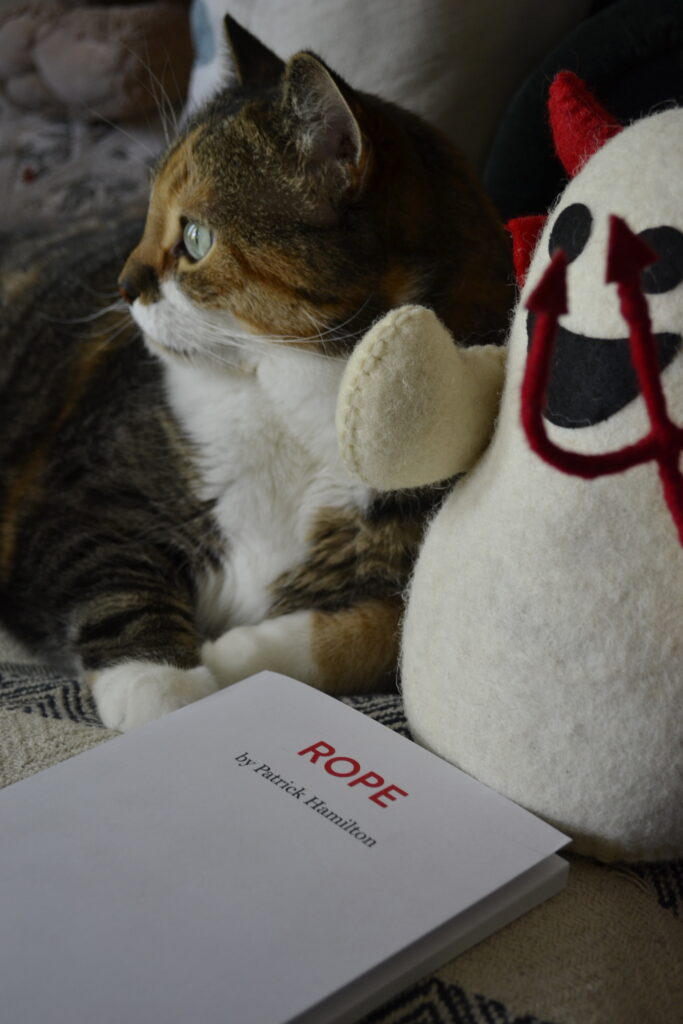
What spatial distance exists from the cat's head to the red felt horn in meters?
0.21

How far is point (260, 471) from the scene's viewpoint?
3.24 feet

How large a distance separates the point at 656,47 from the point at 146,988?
3.68 ft

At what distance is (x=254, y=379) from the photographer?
981mm

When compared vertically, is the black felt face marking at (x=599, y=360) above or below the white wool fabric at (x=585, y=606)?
above

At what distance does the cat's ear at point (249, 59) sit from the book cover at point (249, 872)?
0.72 meters

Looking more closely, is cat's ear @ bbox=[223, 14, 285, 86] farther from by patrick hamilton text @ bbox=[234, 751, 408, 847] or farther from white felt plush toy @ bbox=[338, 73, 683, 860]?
by patrick hamilton text @ bbox=[234, 751, 408, 847]

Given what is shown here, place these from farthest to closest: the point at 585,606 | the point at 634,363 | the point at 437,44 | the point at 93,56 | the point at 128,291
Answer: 1. the point at 93,56
2. the point at 437,44
3. the point at 128,291
4. the point at 585,606
5. the point at 634,363

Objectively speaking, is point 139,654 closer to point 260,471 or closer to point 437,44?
point 260,471

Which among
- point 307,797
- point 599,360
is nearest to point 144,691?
point 307,797

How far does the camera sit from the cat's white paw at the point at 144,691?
804mm

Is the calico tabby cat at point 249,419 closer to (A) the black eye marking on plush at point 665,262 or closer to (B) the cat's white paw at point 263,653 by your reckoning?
(B) the cat's white paw at point 263,653

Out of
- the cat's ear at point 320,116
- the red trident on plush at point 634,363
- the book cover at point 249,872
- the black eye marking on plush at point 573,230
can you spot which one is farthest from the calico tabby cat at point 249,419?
the red trident on plush at point 634,363

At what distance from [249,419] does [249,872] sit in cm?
53

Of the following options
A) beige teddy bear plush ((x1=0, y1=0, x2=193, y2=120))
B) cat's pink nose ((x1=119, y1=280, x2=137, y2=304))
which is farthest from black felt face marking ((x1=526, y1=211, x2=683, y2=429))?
beige teddy bear plush ((x1=0, y1=0, x2=193, y2=120))
